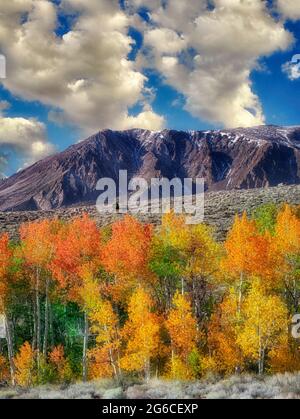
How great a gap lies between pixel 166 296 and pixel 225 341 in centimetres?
690

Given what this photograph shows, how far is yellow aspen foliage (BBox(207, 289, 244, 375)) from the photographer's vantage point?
33812mm

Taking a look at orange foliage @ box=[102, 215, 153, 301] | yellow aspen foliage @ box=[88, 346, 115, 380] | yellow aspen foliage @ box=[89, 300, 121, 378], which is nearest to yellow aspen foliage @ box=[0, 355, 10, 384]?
yellow aspen foliage @ box=[89, 300, 121, 378]

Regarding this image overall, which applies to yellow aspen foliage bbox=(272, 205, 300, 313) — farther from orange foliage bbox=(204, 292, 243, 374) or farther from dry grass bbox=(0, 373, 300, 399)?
dry grass bbox=(0, 373, 300, 399)

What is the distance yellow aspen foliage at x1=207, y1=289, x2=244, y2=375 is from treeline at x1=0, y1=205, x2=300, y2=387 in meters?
0.09

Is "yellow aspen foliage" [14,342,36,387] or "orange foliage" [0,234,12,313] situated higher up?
"orange foliage" [0,234,12,313]

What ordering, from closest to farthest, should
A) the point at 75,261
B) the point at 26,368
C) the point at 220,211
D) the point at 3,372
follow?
the point at 26,368 → the point at 75,261 → the point at 3,372 → the point at 220,211

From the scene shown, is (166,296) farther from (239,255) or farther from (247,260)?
(247,260)

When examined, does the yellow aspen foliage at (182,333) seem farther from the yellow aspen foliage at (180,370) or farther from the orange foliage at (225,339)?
the orange foliage at (225,339)

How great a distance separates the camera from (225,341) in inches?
1347

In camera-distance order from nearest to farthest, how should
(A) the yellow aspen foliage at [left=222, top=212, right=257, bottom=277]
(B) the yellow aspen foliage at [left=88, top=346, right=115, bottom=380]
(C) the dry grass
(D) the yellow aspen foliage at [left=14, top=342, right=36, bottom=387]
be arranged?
(C) the dry grass
(A) the yellow aspen foliage at [left=222, top=212, right=257, bottom=277]
(D) the yellow aspen foliage at [left=14, top=342, right=36, bottom=387]
(B) the yellow aspen foliage at [left=88, top=346, right=115, bottom=380]

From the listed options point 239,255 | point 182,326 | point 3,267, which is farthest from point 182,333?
point 3,267
